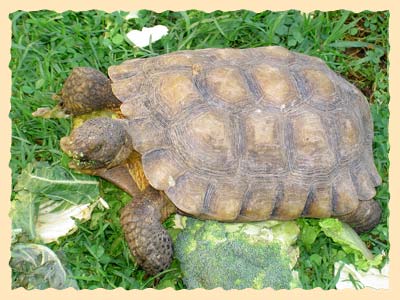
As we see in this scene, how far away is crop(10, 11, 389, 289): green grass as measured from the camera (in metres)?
5.54

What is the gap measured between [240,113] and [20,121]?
218 cm

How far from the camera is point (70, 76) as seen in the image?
19.2 feet

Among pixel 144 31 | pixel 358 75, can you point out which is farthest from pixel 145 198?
pixel 358 75

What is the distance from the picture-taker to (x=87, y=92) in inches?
225

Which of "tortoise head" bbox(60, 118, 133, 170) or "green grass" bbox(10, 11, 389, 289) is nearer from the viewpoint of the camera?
"tortoise head" bbox(60, 118, 133, 170)

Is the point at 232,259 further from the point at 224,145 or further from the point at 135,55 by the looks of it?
the point at 135,55

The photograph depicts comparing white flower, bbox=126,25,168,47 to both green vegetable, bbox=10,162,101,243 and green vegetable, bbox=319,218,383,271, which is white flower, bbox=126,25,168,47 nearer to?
green vegetable, bbox=10,162,101,243

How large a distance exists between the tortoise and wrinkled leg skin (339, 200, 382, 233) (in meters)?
0.07

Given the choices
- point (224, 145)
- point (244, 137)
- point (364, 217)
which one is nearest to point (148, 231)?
point (224, 145)

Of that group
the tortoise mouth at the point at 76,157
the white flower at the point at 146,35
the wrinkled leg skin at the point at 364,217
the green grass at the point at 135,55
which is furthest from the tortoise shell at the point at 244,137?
the white flower at the point at 146,35

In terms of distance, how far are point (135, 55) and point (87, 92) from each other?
838 mm

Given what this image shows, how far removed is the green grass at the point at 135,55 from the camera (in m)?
5.54

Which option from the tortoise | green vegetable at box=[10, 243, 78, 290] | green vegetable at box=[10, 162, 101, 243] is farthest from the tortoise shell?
green vegetable at box=[10, 243, 78, 290]

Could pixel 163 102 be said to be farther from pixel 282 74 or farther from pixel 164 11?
pixel 164 11
